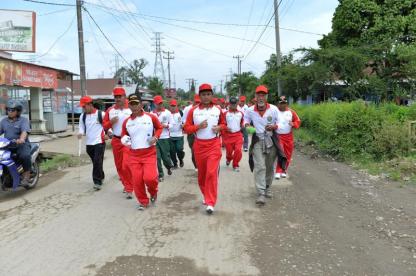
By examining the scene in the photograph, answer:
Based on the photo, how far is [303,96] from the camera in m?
27.7

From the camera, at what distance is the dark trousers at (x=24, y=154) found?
7.63 m

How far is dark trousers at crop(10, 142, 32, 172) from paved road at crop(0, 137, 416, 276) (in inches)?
21.1

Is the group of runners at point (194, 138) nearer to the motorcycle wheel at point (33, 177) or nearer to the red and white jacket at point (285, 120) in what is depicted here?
the red and white jacket at point (285, 120)

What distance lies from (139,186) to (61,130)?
1707cm

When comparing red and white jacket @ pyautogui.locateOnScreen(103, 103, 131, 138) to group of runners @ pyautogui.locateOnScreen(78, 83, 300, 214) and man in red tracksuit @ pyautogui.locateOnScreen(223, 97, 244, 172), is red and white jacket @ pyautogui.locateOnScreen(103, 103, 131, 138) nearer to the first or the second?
group of runners @ pyautogui.locateOnScreen(78, 83, 300, 214)

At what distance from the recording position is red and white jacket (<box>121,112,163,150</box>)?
643 centimetres

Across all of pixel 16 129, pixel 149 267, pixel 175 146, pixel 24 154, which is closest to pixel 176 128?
pixel 175 146

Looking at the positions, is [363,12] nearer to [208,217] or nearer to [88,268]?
[208,217]

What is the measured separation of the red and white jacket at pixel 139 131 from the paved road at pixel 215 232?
1003 millimetres

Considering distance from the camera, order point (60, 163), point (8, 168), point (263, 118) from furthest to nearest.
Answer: point (60, 163) → point (8, 168) → point (263, 118)

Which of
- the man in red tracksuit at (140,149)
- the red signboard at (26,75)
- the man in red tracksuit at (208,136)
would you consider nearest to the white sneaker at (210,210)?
the man in red tracksuit at (208,136)

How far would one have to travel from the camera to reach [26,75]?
18328 mm

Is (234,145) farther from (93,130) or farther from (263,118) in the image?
(93,130)

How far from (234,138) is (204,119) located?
3.94 meters
